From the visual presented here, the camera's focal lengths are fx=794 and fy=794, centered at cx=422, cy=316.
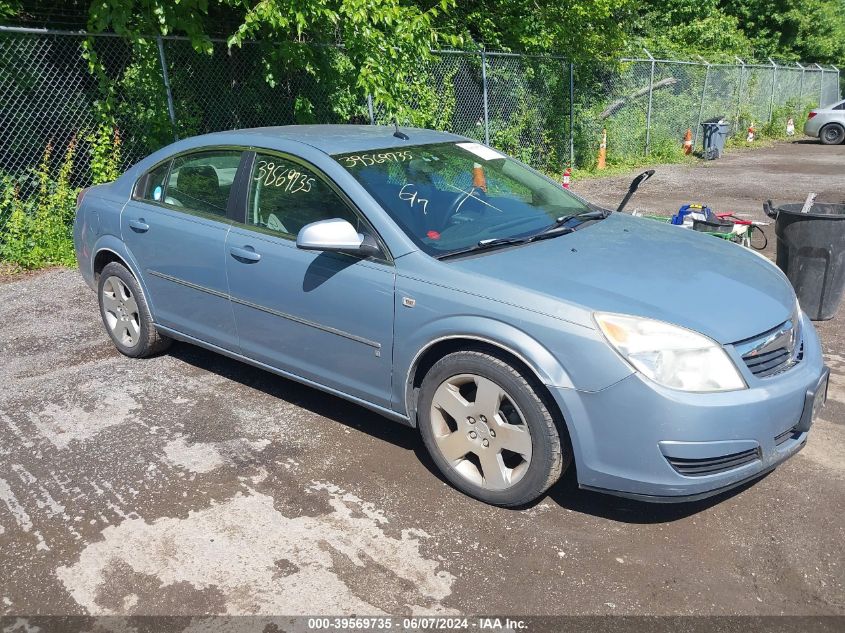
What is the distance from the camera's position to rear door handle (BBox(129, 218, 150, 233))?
5074 millimetres

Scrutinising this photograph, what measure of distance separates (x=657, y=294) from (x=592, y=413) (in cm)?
63

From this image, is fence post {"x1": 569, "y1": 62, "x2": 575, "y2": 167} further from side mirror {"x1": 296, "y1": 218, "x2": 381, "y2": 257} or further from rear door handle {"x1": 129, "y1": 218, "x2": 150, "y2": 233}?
side mirror {"x1": 296, "y1": 218, "x2": 381, "y2": 257}

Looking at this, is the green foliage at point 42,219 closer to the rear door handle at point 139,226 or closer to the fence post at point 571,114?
the rear door handle at point 139,226

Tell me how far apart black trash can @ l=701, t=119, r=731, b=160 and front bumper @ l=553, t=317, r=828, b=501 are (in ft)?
56.4

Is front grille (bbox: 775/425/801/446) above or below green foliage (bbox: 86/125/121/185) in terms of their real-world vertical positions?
below

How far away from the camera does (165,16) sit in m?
8.50

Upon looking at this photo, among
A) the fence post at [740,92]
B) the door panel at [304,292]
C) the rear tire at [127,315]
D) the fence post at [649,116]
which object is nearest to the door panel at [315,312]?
the door panel at [304,292]

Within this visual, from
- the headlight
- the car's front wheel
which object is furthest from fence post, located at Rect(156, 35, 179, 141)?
the headlight

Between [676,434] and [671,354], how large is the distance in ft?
1.04

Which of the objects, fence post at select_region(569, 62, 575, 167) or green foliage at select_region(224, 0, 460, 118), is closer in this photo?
green foliage at select_region(224, 0, 460, 118)

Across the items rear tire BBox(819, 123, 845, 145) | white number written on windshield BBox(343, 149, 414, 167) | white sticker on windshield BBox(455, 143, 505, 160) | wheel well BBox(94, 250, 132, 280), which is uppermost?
white number written on windshield BBox(343, 149, 414, 167)

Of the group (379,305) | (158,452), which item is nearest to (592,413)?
(379,305)

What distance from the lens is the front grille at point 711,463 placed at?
→ 10.5ft

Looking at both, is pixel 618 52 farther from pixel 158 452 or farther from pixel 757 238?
pixel 158 452
